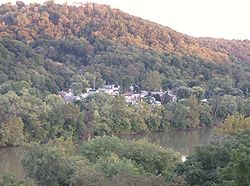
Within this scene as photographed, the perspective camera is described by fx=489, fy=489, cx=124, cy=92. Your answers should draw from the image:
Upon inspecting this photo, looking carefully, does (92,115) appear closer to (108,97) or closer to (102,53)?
(108,97)

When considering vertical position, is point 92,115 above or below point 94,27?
below

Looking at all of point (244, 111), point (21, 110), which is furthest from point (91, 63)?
point (21, 110)

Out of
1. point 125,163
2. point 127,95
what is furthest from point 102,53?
point 125,163

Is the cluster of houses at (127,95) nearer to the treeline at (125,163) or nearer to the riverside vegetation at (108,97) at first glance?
the riverside vegetation at (108,97)

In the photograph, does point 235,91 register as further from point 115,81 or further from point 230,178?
point 230,178

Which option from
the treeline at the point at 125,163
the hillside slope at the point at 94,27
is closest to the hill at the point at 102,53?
the hillside slope at the point at 94,27
